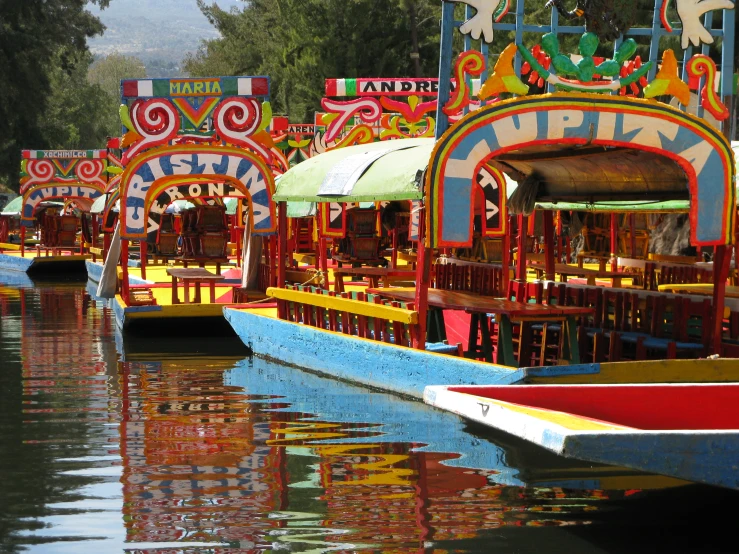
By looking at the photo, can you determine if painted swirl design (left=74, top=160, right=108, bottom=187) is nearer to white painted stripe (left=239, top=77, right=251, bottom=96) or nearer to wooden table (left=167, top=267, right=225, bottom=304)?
white painted stripe (left=239, top=77, right=251, bottom=96)

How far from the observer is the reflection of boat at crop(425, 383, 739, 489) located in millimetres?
6750

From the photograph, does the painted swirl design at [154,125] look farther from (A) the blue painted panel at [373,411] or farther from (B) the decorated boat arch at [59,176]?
(B) the decorated boat arch at [59,176]

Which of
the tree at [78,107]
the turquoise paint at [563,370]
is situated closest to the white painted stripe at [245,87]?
the turquoise paint at [563,370]

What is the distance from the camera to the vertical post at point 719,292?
1132 cm

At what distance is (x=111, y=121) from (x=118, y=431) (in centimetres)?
9029

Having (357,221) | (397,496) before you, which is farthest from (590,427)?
(357,221)

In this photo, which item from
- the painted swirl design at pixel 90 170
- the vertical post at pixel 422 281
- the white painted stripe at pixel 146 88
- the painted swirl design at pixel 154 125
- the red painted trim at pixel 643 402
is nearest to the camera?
the red painted trim at pixel 643 402

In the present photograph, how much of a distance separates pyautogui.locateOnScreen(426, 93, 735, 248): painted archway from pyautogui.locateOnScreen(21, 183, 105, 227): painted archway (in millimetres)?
26166

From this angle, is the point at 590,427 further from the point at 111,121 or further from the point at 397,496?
the point at 111,121

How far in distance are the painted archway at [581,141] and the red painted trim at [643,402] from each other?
2888 millimetres

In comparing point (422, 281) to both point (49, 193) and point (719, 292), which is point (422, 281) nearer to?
point (719, 292)

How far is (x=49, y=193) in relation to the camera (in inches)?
1442

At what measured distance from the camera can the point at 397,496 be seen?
8.70 meters

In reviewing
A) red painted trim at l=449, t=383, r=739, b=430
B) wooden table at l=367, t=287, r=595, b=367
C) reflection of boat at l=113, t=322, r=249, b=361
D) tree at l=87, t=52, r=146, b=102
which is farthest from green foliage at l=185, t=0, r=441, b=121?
tree at l=87, t=52, r=146, b=102
